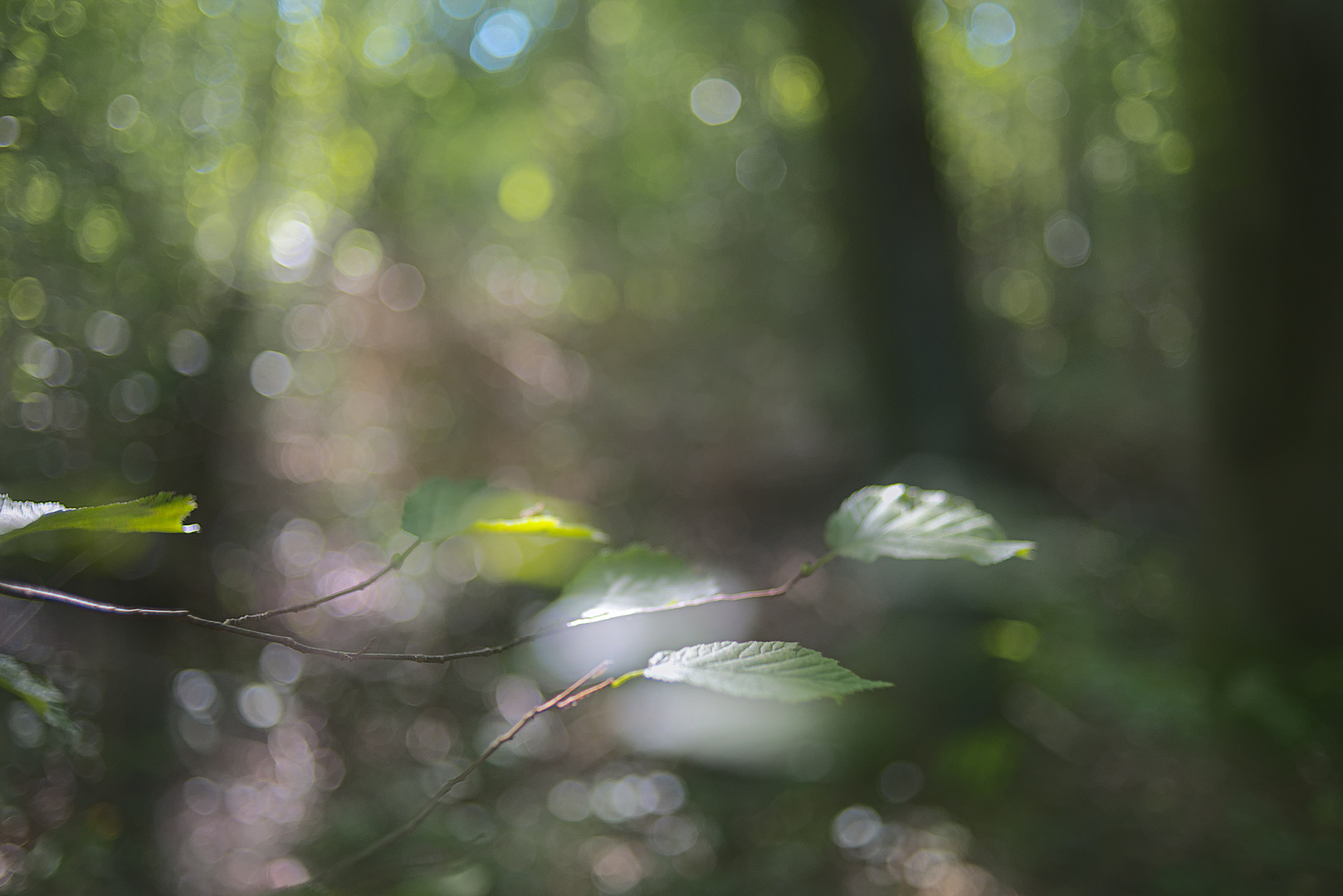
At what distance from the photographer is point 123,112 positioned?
1.48 meters

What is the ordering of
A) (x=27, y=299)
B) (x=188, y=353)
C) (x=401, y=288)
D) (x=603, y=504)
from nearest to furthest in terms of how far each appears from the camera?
1. (x=27, y=299)
2. (x=188, y=353)
3. (x=401, y=288)
4. (x=603, y=504)

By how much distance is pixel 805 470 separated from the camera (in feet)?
18.8

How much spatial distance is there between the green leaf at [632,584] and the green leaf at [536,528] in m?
0.07

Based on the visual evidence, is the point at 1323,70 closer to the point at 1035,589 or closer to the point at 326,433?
the point at 1035,589

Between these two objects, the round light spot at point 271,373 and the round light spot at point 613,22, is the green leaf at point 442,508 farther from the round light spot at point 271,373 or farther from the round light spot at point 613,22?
the round light spot at point 613,22

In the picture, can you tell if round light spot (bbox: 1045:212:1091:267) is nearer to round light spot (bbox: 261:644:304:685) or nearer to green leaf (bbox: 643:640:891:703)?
round light spot (bbox: 261:644:304:685)

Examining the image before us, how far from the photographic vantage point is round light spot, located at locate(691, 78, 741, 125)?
697 cm

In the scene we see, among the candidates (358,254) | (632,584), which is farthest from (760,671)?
(358,254)

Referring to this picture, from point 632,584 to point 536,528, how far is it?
13 cm

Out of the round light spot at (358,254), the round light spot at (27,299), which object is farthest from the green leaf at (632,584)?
the round light spot at (358,254)

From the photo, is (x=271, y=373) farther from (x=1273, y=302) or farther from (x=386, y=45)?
(x=1273, y=302)

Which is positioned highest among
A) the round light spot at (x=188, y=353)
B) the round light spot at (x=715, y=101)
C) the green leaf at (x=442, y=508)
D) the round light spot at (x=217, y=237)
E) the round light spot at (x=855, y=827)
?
the round light spot at (x=715, y=101)

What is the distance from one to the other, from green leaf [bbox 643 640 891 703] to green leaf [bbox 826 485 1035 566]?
4.8 inches

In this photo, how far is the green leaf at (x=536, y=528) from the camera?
650mm
